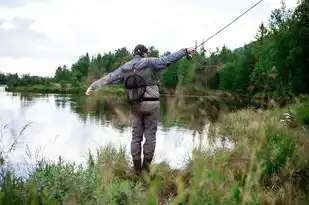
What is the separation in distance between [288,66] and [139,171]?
1573 inches

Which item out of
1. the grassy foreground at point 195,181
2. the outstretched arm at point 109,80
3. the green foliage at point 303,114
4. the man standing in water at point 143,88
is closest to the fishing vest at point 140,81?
the man standing in water at point 143,88

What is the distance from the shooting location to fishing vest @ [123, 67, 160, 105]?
7109 mm

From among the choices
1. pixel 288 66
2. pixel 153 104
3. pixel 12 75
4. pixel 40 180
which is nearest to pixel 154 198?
pixel 40 180

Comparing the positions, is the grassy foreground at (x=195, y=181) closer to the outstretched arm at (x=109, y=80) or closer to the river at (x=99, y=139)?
the river at (x=99, y=139)

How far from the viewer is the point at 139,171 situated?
7.44 m

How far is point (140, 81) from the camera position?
710cm

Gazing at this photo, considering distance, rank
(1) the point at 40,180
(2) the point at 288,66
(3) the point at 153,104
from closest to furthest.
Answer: (1) the point at 40,180
(3) the point at 153,104
(2) the point at 288,66

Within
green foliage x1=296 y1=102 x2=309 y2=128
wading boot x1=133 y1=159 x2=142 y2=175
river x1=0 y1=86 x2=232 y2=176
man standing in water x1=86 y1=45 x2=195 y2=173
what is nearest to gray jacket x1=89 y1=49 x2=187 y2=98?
man standing in water x1=86 y1=45 x2=195 y2=173

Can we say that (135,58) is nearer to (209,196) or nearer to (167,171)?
(167,171)

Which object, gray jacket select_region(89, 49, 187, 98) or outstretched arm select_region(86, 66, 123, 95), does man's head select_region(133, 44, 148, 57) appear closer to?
Answer: gray jacket select_region(89, 49, 187, 98)

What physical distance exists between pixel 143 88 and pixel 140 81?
5.0 inches

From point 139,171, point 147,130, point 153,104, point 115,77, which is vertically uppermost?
point 115,77

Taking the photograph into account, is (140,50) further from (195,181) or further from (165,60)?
(195,181)

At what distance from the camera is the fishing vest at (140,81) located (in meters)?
7.11
